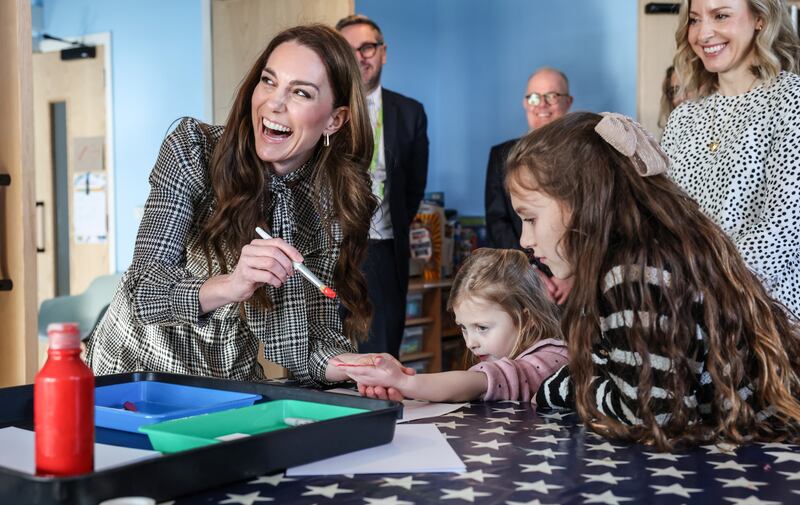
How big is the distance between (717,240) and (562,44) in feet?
12.3

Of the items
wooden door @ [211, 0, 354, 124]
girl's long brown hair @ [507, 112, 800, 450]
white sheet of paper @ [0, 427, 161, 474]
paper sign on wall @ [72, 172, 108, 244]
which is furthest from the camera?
paper sign on wall @ [72, 172, 108, 244]

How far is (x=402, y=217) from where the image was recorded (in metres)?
3.83

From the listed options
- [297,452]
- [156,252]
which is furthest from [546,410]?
[156,252]

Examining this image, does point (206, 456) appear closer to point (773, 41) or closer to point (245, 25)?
point (773, 41)

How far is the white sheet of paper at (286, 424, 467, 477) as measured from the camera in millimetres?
1017

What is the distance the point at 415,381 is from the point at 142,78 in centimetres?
417

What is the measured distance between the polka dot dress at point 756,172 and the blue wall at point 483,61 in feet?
8.15

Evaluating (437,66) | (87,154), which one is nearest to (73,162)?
(87,154)

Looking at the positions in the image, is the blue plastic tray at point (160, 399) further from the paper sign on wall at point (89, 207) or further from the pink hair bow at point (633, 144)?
the paper sign on wall at point (89, 207)

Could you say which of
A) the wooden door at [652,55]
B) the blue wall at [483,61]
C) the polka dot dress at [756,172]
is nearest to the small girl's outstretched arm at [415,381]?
the polka dot dress at [756,172]

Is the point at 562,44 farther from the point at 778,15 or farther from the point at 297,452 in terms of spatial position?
the point at 297,452

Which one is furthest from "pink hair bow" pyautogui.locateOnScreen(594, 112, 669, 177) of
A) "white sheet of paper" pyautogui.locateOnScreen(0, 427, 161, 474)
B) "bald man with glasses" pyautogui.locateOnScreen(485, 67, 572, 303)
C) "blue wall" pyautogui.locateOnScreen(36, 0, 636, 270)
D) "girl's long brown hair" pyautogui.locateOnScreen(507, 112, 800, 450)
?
"blue wall" pyautogui.locateOnScreen(36, 0, 636, 270)

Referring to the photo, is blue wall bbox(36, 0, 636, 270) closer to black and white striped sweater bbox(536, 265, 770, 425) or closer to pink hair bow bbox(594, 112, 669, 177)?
pink hair bow bbox(594, 112, 669, 177)

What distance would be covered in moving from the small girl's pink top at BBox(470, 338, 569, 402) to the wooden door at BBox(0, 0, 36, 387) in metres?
1.48
